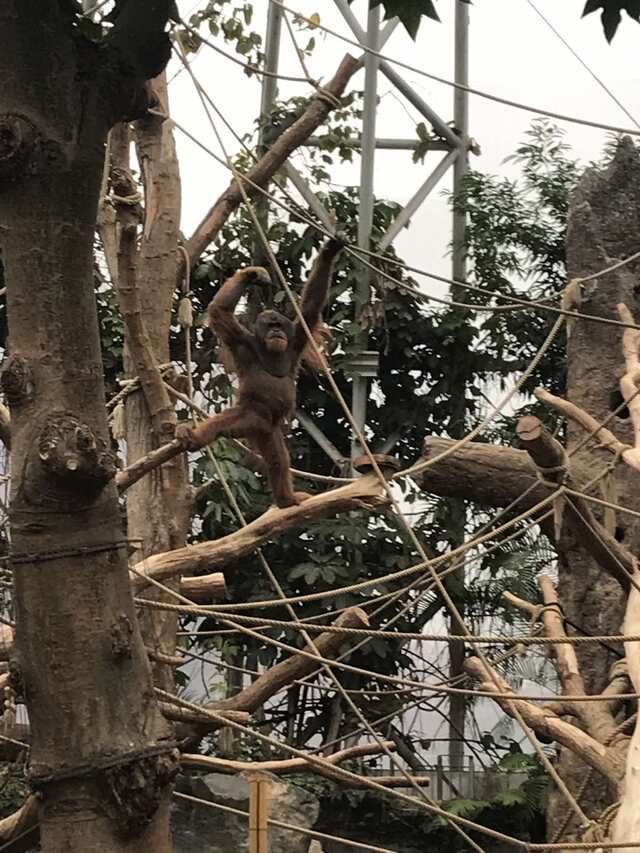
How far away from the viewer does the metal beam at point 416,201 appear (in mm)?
6887

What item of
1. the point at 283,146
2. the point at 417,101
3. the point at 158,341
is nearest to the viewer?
the point at 158,341

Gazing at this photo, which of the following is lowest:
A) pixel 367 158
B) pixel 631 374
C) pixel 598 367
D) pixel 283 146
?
pixel 631 374

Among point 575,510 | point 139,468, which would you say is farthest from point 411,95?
point 139,468

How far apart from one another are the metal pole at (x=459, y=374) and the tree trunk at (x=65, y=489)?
15.4ft

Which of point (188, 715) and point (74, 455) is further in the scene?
point (188, 715)

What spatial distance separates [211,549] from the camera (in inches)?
152

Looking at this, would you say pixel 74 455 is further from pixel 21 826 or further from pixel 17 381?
pixel 21 826

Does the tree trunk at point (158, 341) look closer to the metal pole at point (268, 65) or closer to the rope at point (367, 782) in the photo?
the rope at point (367, 782)

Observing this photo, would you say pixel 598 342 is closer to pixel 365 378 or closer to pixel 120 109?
pixel 365 378

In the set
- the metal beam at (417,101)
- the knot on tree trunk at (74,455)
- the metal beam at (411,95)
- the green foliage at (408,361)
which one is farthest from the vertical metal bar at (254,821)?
the metal beam at (411,95)

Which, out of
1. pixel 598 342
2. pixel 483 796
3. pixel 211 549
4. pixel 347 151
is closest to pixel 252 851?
pixel 211 549

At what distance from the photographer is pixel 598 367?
18.8ft

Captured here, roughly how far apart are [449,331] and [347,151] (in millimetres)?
1242

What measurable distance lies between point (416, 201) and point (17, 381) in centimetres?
484
